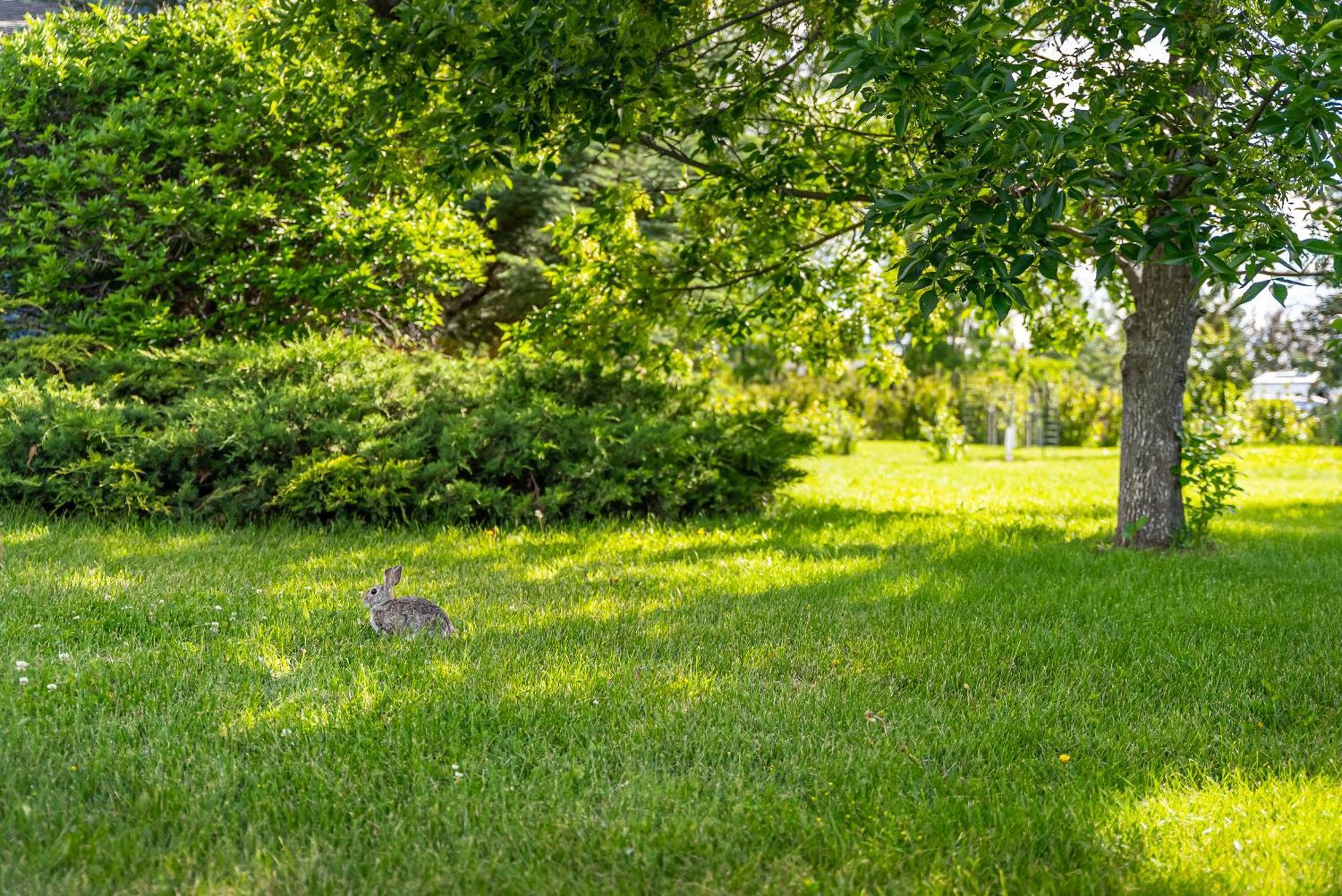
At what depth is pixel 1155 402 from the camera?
6766 mm

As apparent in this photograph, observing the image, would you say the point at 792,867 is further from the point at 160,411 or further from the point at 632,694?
the point at 160,411

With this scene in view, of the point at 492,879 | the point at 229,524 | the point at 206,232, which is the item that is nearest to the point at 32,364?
the point at 206,232

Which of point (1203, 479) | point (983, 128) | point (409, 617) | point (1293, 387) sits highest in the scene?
point (983, 128)

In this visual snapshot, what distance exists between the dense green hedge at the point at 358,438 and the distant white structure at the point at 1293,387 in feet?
86.9

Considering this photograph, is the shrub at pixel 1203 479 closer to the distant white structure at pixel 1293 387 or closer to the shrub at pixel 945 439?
the shrub at pixel 945 439

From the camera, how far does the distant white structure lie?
1144 inches

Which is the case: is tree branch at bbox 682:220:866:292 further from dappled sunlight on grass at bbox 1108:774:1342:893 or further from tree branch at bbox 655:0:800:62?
dappled sunlight on grass at bbox 1108:774:1342:893

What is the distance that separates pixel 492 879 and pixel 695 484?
5652 mm

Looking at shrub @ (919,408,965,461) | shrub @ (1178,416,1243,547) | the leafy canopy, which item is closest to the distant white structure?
shrub @ (919,408,965,461)

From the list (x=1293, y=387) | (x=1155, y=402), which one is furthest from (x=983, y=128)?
(x=1293, y=387)

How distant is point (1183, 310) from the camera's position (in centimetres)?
670

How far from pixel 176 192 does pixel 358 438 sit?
3195 mm

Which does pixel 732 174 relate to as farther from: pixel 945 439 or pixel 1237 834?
pixel 945 439

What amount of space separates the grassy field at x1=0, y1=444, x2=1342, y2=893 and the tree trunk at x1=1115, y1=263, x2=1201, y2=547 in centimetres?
87
